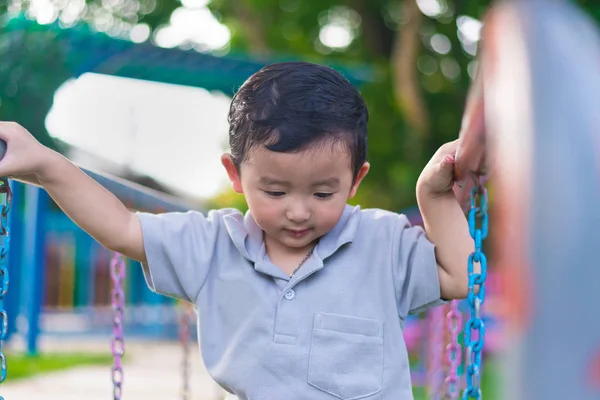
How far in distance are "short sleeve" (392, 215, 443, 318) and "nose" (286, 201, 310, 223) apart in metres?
Answer: 0.24

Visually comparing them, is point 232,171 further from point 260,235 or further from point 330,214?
point 330,214

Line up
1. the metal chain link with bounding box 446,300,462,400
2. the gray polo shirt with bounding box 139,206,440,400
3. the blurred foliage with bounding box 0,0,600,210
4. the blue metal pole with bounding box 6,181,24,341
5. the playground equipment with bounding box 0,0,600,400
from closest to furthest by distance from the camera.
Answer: the playground equipment with bounding box 0,0,600,400, the gray polo shirt with bounding box 139,206,440,400, the metal chain link with bounding box 446,300,462,400, the blue metal pole with bounding box 6,181,24,341, the blurred foliage with bounding box 0,0,600,210

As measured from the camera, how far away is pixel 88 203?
172 cm

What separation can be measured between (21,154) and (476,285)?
88 cm

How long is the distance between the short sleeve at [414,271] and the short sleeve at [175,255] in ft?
1.31

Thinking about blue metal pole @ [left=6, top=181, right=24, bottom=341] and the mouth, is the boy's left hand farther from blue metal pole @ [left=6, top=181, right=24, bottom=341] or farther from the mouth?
blue metal pole @ [left=6, top=181, right=24, bottom=341]

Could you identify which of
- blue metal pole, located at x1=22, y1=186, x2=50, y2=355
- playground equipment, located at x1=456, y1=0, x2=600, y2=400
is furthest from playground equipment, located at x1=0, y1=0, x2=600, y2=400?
blue metal pole, located at x1=22, y1=186, x2=50, y2=355

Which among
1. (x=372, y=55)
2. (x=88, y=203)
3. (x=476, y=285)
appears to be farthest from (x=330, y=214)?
(x=372, y=55)

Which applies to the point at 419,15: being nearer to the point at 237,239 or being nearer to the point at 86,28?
the point at 86,28

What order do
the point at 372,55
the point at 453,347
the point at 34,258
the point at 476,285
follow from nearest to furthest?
the point at 476,285 → the point at 453,347 → the point at 34,258 → the point at 372,55

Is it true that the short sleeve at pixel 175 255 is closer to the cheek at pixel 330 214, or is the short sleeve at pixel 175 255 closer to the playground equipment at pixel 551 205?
the cheek at pixel 330 214

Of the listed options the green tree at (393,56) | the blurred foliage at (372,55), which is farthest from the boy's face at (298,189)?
the green tree at (393,56)

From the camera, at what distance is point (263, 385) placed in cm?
172

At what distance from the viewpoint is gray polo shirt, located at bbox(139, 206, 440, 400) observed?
1.72 meters
